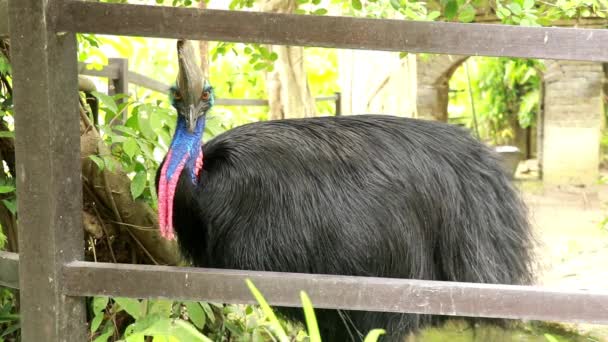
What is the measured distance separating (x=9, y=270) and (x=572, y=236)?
234 inches

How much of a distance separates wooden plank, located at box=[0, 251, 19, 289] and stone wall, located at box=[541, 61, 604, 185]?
9056mm

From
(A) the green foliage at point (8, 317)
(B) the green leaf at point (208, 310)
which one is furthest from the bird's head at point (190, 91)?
(A) the green foliage at point (8, 317)

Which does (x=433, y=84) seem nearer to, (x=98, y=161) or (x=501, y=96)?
(x=501, y=96)

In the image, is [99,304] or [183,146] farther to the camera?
[99,304]

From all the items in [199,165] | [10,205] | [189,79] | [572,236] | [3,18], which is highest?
[3,18]

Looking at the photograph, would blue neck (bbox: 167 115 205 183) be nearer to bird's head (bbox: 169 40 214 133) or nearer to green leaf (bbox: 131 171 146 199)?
bird's head (bbox: 169 40 214 133)

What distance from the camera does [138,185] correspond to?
8.59 feet

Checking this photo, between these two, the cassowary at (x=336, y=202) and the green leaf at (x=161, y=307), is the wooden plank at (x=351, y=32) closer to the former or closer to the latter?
the cassowary at (x=336, y=202)

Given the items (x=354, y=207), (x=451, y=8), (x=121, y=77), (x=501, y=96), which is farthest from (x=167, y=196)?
(x=501, y=96)

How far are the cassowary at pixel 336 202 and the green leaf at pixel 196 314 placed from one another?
147 millimetres

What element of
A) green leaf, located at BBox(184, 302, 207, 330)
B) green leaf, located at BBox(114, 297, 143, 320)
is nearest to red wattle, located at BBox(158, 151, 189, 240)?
green leaf, located at BBox(114, 297, 143, 320)

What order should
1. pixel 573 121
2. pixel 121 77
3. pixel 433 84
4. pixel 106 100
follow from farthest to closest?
pixel 573 121 → pixel 433 84 → pixel 121 77 → pixel 106 100

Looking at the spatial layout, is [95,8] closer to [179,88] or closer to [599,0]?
[179,88]

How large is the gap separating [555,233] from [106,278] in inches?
239
